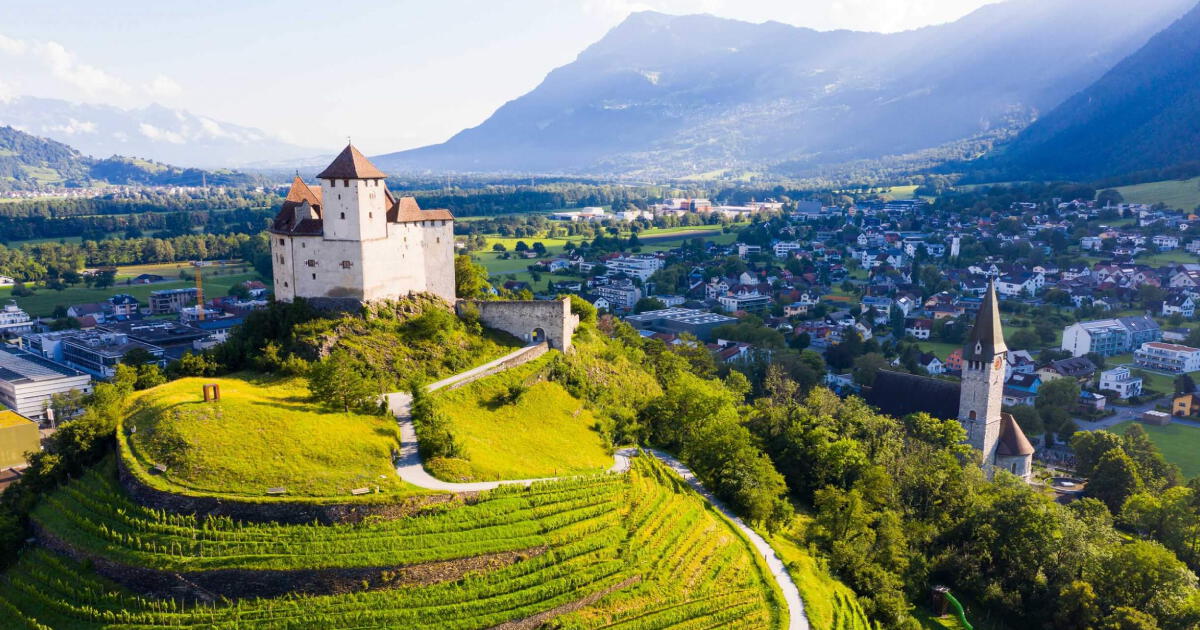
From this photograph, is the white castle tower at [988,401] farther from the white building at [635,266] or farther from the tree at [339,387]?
the white building at [635,266]

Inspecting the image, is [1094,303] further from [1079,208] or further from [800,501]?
[800,501]

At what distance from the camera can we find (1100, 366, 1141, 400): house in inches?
2717

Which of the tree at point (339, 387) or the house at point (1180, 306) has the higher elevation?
the tree at point (339, 387)

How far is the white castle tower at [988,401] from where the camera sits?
48281mm

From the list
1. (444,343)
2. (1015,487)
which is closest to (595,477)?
(444,343)

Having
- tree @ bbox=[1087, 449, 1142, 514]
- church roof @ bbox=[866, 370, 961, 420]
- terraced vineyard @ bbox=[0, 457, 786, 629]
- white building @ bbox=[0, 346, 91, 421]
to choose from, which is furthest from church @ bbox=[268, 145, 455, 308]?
tree @ bbox=[1087, 449, 1142, 514]

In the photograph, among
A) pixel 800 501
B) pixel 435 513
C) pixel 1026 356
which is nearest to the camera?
pixel 435 513

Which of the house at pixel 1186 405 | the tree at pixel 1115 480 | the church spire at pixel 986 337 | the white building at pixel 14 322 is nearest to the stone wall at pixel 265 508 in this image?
the church spire at pixel 986 337

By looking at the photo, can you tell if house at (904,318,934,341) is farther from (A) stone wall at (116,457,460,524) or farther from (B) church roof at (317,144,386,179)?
(A) stone wall at (116,457,460,524)

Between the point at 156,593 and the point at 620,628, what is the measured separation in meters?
14.7

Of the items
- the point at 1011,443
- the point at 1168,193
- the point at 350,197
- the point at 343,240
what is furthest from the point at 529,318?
the point at 1168,193

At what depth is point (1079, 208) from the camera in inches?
5595

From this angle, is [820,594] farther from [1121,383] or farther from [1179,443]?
[1121,383]

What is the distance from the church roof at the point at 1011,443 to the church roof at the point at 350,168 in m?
37.4
